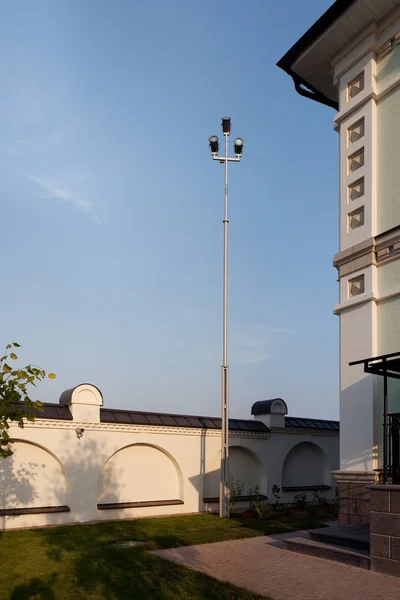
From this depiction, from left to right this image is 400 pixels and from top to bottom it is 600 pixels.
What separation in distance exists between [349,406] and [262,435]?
8.69 metres

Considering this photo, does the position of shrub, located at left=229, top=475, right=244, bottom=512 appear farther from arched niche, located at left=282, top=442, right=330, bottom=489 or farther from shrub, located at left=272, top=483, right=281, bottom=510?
arched niche, located at left=282, top=442, right=330, bottom=489

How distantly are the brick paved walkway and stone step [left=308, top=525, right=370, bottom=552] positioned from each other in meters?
0.62

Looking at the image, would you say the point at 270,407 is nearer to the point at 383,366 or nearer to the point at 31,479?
the point at 31,479

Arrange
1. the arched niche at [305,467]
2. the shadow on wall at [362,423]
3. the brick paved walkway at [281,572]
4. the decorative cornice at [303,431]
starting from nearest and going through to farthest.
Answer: the brick paved walkway at [281,572]
the shadow on wall at [362,423]
the decorative cornice at [303,431]
the arched niche at [305,467]

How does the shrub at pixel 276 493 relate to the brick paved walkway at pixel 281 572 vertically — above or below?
below

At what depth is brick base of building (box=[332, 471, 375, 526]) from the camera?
41.4 feet

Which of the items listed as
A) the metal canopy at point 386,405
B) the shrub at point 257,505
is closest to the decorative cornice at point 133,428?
the shrub at point 257,505

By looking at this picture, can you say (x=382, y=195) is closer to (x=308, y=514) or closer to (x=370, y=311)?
(x=370, y=311)

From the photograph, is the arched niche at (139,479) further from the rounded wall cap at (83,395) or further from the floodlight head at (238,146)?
the floodlight head at (238,146)

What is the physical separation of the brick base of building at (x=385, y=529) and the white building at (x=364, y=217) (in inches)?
80.7

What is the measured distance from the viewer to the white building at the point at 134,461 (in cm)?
1683

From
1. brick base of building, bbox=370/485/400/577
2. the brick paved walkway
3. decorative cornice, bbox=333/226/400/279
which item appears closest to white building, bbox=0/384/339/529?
the brick paved walkway

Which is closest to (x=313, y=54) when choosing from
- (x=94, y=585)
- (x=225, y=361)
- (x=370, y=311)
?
(x=370, y=311)

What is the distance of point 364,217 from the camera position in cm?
1395
